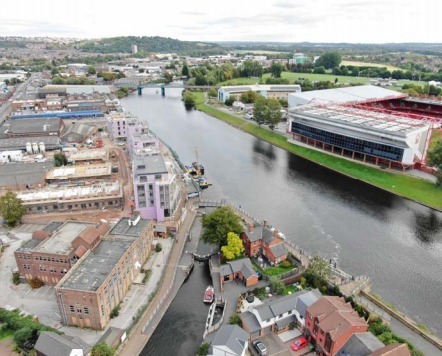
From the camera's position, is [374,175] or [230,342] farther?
[374,175]

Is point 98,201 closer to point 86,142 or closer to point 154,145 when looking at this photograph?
point 154,145

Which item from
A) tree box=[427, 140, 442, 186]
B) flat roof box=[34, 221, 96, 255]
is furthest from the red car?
tree box=[427, 140, 442, 186]

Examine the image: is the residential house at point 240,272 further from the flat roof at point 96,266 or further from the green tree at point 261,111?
the green tree at point 261,111

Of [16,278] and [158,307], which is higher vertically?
[16,278]

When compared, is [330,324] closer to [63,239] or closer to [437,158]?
[63,239]

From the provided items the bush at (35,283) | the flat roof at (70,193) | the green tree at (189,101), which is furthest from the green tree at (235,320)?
the green tree at (189,101)

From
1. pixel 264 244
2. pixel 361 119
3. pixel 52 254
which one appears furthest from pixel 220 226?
pixel 361 119

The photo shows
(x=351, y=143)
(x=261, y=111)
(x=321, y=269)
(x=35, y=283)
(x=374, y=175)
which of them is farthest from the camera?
(x=261, y=111)
